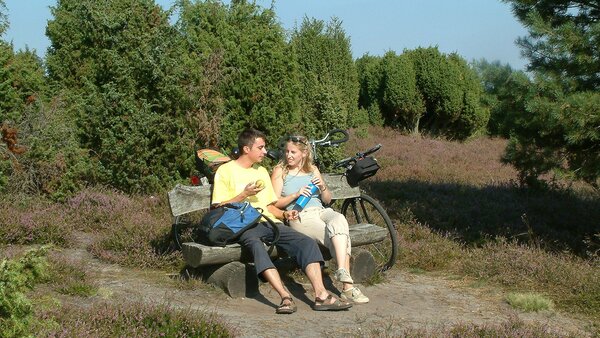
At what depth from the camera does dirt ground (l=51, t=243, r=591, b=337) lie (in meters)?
5.94

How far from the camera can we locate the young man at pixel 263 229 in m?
6.47

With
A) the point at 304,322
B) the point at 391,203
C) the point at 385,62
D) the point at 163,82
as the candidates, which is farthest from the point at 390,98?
the point at 304,322

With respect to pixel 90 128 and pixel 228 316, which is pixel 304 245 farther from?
pixel 90 128

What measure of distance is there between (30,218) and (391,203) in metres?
5.05

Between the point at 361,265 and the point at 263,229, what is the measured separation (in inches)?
43.4

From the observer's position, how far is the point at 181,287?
6.82 metres

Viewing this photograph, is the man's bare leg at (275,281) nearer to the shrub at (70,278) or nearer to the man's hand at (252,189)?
the man's hand at (252,189)

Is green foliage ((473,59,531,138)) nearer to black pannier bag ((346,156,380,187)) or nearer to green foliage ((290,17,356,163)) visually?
black pannier bag ((346,156,380,187))

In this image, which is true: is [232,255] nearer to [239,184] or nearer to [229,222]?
[229,222]

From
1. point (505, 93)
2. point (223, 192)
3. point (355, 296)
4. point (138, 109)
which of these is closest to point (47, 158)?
point (138, 109)

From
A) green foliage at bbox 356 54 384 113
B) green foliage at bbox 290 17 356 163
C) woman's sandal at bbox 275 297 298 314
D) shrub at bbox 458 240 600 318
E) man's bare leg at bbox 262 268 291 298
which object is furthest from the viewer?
green foliage at bbox 356 54 384 113

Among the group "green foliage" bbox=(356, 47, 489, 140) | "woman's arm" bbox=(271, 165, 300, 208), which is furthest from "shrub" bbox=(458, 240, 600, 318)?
"green foliage" bbox=(356, 47, 489, 140)

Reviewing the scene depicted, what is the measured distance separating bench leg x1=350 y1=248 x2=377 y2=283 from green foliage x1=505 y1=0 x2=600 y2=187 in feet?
7.03

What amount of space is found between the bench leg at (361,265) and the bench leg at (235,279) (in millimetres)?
1013
